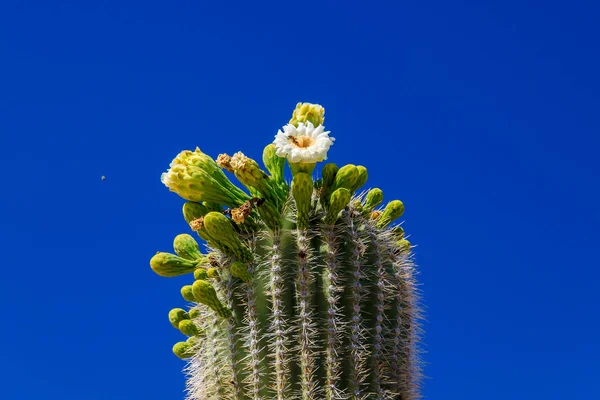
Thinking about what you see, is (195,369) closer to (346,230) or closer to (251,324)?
(251,324)

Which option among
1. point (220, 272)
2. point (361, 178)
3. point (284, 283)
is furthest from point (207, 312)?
point (361, 178)

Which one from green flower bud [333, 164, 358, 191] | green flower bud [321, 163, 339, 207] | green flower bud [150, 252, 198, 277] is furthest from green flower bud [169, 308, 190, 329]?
green flower bud [333, 164, 358, 191]

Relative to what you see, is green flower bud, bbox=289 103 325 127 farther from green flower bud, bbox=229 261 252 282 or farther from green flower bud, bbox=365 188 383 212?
green flower bud, bbox=229 261 252 282

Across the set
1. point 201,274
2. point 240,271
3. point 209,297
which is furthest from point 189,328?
point 240,271

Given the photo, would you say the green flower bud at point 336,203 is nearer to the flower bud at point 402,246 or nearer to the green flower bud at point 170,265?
the flower bud at point 402,246

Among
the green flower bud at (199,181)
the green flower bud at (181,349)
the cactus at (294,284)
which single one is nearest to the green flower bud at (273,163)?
the cactus at (294,284)

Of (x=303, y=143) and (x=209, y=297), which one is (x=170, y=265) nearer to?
(x=209, y=297)
